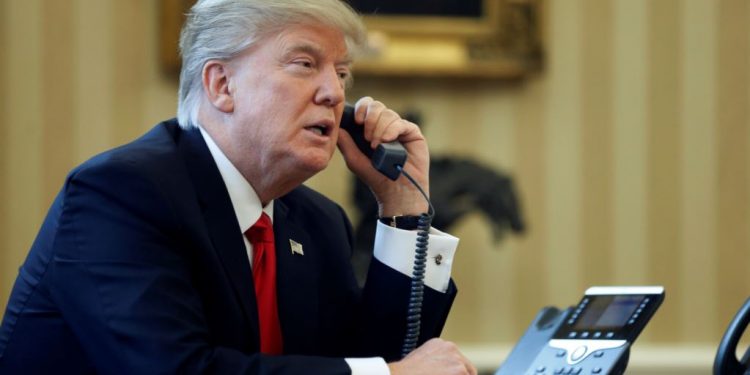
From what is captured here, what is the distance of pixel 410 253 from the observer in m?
2.35

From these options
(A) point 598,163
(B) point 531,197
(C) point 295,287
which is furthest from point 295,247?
(A) point 598,163

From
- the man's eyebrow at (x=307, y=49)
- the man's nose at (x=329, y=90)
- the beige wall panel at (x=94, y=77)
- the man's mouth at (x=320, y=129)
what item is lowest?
the beige wall panel at (x=94, y=77)

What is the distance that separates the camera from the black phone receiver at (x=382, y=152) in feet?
→ 7.99

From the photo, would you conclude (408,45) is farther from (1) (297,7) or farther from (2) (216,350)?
(2) (216,350)

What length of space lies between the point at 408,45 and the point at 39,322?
324 centimetres

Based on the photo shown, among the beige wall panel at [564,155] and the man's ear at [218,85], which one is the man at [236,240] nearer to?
the man's ear at [218,85]

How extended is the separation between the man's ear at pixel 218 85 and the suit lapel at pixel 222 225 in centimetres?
10

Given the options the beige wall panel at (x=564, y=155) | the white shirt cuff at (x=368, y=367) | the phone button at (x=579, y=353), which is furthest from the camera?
the beige wall panel at (x=564, y=155)

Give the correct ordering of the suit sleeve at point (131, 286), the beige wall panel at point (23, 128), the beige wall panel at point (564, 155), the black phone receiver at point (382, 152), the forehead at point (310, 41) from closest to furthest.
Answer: the suit sleeve at point (131, 286), the forehead at point (310, 41), the black phone receiver at point (382, 152), the beige wall panel at point (23, 128), the beige wall panel at point (564, 155)

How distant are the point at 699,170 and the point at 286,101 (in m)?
3.48

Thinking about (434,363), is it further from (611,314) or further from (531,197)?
(531,197)

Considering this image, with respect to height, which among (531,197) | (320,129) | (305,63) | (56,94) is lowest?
(531,197)

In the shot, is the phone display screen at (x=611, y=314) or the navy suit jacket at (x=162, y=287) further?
the phone display screen at (x=611, y=314)

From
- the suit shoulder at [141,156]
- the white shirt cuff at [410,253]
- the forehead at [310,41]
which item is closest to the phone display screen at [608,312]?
the white shirt cuff at [410,253]
